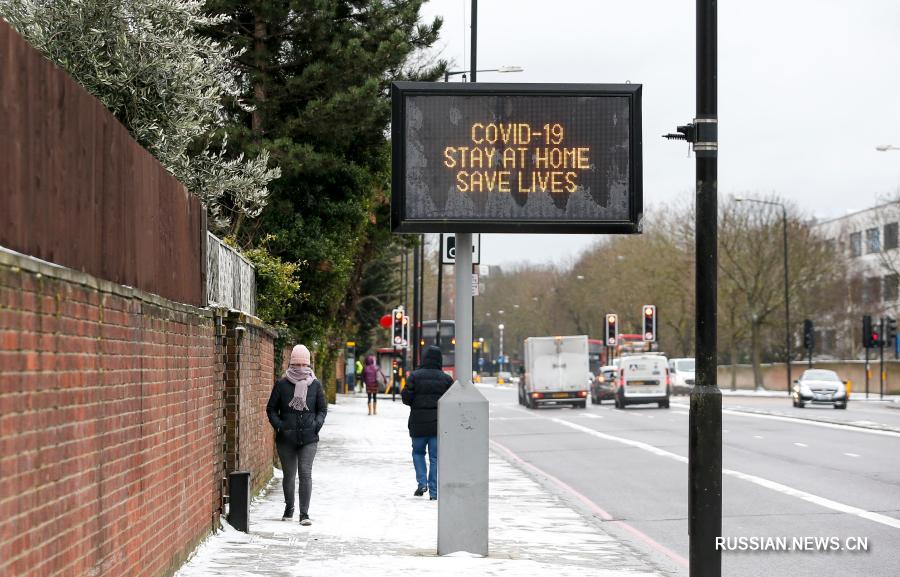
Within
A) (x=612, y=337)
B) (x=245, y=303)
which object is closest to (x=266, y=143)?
(x=245, y=303)

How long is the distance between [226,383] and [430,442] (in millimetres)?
3498

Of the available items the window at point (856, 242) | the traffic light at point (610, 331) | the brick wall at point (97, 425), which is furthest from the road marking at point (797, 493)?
the window at point (856, 242)

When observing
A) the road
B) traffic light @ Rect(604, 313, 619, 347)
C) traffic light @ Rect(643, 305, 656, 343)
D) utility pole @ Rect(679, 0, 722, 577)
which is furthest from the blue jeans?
traffic light @ Rect(604, 313, 619, 347)

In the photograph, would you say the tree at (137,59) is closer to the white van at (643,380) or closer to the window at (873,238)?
the white van at (643,380)

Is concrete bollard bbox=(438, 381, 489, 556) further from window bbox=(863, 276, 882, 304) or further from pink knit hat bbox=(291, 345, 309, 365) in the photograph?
window bbox=(863, 276, 882, 304)

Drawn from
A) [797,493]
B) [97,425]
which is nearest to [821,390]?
[797,493]

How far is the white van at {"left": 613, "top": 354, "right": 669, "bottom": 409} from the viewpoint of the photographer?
48.9m

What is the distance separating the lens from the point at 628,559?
1114 cm

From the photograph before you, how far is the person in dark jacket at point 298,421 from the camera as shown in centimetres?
1305

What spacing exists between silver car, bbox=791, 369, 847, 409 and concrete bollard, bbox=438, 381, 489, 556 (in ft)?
126

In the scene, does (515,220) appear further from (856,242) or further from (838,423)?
(856,242)

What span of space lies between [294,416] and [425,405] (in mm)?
2798

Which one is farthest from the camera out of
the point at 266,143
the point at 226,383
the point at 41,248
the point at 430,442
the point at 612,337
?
the point at 612,337

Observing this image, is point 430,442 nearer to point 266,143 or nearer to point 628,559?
point 628,559
